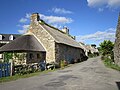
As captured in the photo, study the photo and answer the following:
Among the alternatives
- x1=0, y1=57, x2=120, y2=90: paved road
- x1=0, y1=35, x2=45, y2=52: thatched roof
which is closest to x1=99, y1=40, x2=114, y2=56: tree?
x1=0, y1=35, x2=45, y2=52: thatched roof

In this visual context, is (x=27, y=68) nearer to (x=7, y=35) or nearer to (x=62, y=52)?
(x=62, y=52)

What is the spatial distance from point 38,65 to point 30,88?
1240 centimetres

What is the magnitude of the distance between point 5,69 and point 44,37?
16322 mm

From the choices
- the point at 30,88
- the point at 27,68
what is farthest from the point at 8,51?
the point at 30,88

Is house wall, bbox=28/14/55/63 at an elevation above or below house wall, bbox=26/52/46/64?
above

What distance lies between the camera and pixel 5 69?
56.1 feet

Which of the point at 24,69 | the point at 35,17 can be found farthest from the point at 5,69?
the point at 35,17

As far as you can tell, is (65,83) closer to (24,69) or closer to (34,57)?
(24,69)

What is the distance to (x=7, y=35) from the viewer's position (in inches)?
2692

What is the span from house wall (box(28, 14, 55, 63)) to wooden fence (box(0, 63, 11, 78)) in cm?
1470

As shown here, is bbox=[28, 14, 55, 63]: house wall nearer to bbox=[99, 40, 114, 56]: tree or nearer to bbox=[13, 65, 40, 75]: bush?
bbox=[13, 65, 40, 75]: bush

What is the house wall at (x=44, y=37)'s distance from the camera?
32.0 meters

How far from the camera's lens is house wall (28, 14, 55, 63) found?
32031 millimetres

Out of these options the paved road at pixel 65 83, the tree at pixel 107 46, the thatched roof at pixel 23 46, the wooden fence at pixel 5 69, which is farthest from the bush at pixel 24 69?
the tree at pixel 107 46
